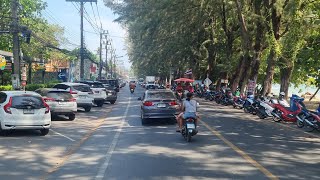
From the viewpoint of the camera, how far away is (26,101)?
559 inches

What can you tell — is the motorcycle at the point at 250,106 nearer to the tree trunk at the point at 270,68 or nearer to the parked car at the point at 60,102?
the tree trunk at the point at 270,68

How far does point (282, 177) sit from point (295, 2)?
1588cm

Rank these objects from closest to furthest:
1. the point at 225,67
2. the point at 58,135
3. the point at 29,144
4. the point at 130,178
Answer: the point at 130,178 → the point at 29,144 → the point at 58,135 → the point at 225,67

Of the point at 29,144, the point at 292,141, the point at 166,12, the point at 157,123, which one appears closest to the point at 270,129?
the point at 292,141

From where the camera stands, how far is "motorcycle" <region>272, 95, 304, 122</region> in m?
18.6

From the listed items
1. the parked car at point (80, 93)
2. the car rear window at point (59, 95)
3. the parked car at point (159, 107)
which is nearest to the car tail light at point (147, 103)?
the parked car at point (159, 107)

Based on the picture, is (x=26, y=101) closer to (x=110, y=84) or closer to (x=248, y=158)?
(x=248, y=158)

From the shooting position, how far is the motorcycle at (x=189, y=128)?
12.6 meters

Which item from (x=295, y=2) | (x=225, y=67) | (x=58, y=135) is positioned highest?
(x=295, y=2)

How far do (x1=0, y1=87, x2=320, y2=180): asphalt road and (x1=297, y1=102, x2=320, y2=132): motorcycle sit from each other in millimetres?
542

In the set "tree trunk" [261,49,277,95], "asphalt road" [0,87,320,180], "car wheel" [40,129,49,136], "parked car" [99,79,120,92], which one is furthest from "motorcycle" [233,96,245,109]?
"car wheel" [40,129,49,136]

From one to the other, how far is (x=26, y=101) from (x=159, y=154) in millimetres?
5894

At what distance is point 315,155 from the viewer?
423 inches

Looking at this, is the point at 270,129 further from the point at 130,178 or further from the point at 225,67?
the point at 225,67
